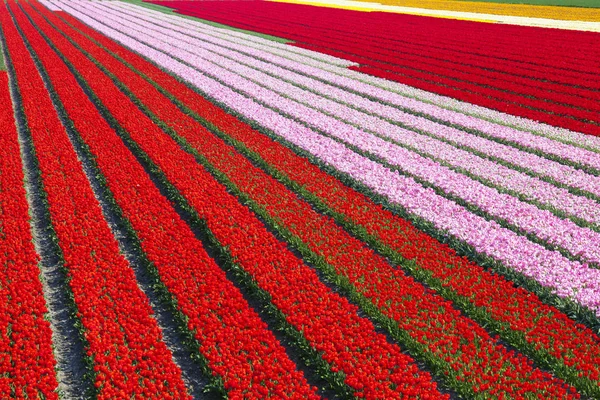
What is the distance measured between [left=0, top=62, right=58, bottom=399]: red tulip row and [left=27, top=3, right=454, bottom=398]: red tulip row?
3691 mm

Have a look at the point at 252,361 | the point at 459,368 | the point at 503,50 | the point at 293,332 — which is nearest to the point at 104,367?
the point at 252,361

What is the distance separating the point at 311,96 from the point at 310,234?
45.6 ft

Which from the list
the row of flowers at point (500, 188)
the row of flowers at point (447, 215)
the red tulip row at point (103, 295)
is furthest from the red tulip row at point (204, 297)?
the row of flowers at point (500, 188)

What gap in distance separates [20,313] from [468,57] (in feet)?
97.8

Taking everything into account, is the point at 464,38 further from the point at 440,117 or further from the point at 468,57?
the point at 440,117

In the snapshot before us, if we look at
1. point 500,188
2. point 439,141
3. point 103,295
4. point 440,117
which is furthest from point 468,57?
point 103,295

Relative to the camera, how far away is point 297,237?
11844 mm

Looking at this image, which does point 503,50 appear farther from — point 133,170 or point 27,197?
point 27,197

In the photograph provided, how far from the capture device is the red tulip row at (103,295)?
773 centimetres

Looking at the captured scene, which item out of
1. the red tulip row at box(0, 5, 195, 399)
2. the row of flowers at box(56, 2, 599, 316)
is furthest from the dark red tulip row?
the red tulip row at box(0, 5, 195, 399)

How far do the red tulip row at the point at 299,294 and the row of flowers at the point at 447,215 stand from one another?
364 cm

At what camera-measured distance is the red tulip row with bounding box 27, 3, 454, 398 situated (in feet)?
25.5

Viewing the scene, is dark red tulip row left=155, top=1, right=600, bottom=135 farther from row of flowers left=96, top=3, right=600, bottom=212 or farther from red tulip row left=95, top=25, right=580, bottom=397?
red tulip row left=95, top=25, right=580, bottom=397

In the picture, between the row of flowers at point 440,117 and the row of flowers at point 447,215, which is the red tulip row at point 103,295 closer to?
the row of flowers at point 447,215
